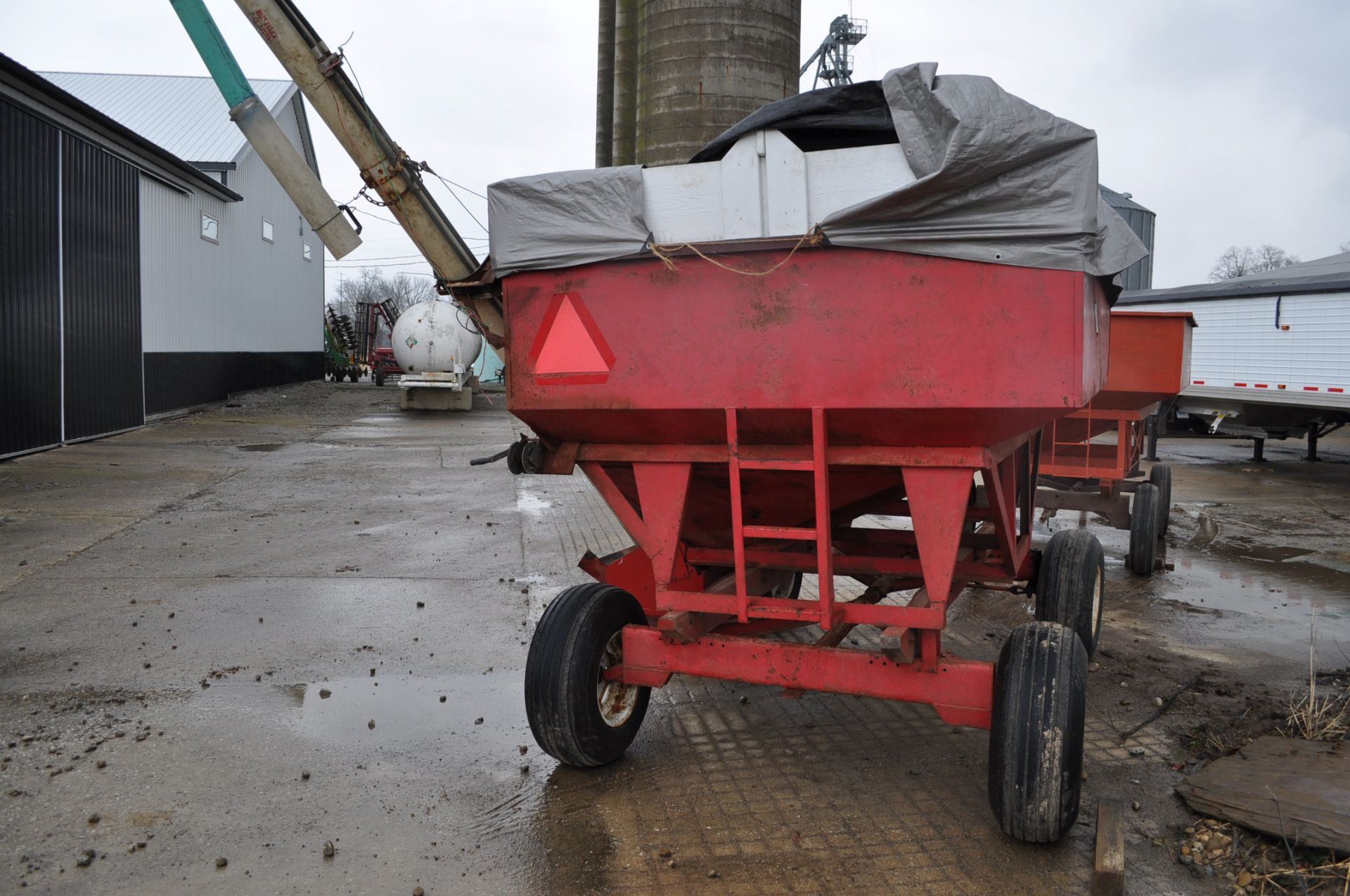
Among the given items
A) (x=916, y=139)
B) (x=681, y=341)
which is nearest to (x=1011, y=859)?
(x=681, y=341)

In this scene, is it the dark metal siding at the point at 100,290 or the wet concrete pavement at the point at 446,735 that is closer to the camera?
the wet concrete pavement at the point at 446,735

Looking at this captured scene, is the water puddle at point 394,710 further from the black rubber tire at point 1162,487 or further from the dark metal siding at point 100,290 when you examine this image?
the dark metal siding at point 100,290

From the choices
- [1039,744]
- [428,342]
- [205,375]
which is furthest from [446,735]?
[428,342]

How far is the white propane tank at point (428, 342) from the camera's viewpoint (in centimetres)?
2279

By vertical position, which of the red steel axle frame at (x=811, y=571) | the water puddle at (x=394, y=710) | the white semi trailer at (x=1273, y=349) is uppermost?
the white semi trailer at (x=1273, y=349)

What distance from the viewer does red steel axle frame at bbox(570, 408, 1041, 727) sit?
3.54 m

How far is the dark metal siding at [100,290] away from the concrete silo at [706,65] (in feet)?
30.3

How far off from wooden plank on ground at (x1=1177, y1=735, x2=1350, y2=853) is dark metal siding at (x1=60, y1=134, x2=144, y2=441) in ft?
46.7

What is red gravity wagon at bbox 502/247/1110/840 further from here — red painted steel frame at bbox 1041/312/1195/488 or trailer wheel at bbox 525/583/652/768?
red painted steel frame at bbox 1041/312/1195/488

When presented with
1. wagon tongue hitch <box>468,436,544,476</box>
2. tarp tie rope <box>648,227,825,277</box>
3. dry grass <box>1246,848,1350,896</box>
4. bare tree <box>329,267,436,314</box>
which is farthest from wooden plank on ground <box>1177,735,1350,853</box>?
bare tree <box>329,267,436,314</box>

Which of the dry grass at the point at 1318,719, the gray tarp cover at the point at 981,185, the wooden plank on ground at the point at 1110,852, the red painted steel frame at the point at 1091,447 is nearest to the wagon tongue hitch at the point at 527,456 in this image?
the gray tarp cover at the point at 981,185

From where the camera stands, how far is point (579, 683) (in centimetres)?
375

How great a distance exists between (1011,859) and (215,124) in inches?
1058

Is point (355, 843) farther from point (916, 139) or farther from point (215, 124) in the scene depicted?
point (215, 124)
